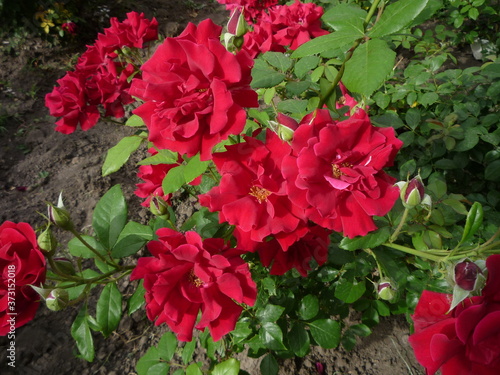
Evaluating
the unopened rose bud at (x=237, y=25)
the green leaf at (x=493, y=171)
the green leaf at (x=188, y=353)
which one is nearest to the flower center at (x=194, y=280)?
the green leaf at (x=188, y=353)

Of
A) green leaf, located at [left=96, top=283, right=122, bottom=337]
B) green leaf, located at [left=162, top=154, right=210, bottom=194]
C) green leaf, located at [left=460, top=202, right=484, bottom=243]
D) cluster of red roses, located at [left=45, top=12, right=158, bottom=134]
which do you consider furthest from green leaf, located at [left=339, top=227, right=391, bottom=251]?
cluster of red roses, located at [left=45, top=12, right=158, bottom=134]

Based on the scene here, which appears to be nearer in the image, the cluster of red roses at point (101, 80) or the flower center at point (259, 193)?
the flower center at point (259, 193)

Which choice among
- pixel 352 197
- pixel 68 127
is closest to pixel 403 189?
pixel 352 197

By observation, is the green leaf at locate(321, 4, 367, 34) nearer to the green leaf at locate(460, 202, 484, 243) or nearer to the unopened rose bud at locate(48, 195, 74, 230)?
the green leaf at locate(460, 202, 484, 243)

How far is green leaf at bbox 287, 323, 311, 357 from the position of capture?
1.24 metres

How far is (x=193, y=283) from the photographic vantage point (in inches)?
32.1

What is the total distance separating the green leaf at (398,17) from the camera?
0.68m

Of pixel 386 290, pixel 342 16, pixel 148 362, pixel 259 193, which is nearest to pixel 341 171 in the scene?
pixel 259 193

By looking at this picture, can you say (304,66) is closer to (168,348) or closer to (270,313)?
(270,313)

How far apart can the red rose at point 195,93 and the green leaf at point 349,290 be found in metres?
0.81

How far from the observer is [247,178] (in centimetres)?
75

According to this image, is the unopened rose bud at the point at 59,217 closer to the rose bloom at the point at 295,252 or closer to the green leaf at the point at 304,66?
the rose bloom at the point at 295,252

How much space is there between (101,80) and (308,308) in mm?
1231

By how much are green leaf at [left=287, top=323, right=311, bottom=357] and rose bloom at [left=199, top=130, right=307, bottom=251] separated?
0.70m
